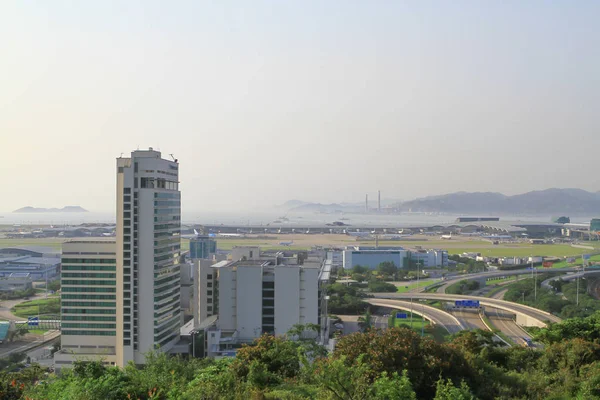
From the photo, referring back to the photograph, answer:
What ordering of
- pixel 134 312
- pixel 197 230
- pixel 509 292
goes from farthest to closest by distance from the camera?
pixel 197 230
pixel 509 292
pixel 134 312

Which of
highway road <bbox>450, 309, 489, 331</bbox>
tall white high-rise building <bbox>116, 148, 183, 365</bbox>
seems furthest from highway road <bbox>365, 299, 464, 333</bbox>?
tall white high-rise building <bbox>116, 148, 183, 365</bbox>

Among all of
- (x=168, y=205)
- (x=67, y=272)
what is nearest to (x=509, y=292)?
(x=168, y=205)

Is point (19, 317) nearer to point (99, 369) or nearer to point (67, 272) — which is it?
point (67, 272)

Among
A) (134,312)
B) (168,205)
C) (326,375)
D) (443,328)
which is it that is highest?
(168,205)

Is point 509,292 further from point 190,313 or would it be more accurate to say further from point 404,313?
point 190,313

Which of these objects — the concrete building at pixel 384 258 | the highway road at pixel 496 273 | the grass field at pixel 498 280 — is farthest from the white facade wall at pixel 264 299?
the concrete building at pixel 384 258

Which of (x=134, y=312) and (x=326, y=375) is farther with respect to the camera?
(x=134, y=312)

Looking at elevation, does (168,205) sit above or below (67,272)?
above

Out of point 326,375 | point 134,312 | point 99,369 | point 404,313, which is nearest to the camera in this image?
point 326,375

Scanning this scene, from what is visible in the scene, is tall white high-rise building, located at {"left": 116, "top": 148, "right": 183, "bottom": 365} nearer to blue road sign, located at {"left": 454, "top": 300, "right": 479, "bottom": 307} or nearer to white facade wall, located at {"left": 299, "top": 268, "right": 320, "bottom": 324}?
white facade wall, located at {"left": 299, "top": 268, "right": 320, "bottom": 324}
